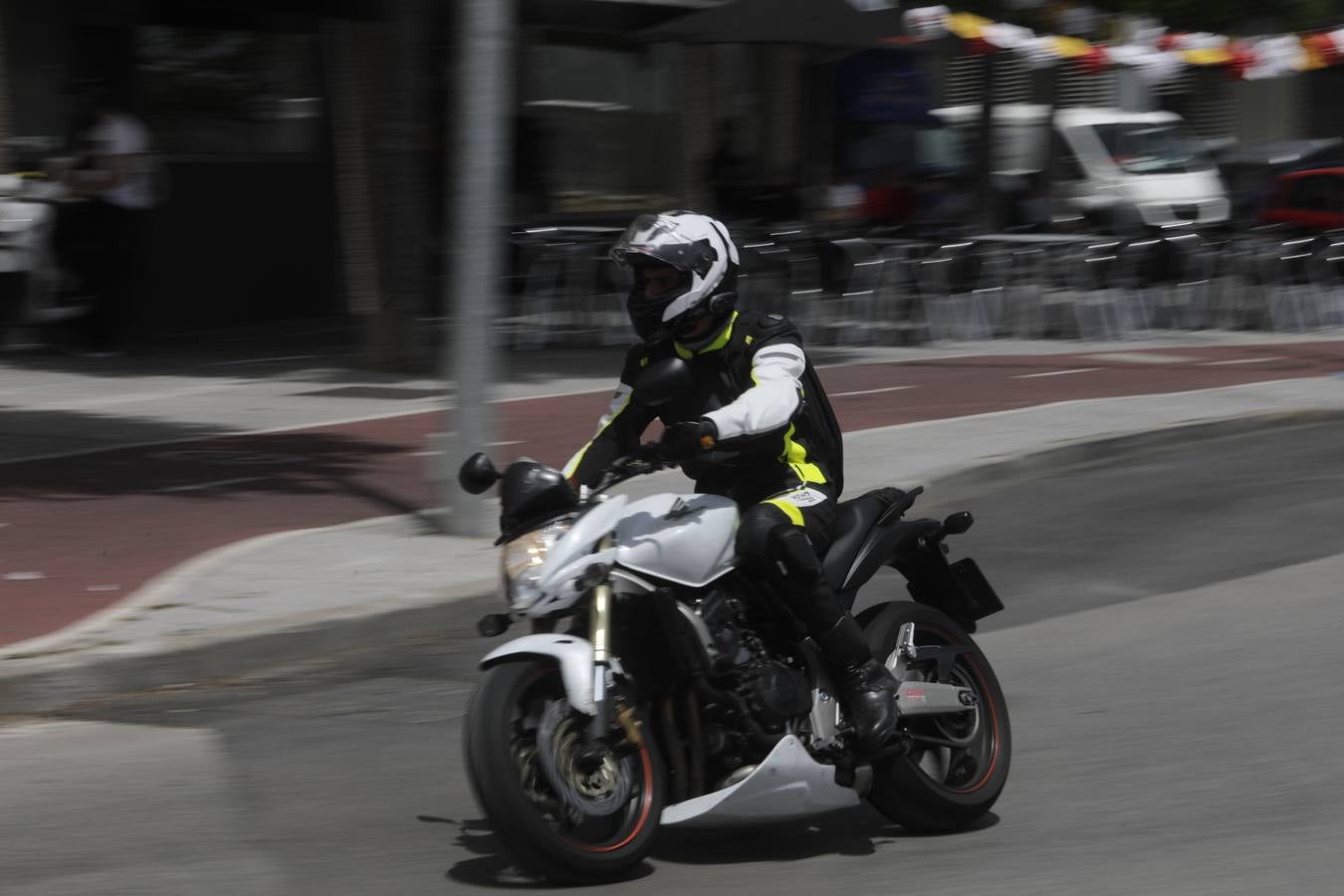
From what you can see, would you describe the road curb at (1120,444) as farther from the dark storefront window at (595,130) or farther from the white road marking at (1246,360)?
the dark storefront window at (595,130)

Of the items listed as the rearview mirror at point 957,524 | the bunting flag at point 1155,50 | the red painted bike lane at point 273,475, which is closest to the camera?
the rearview mirror at point 957,524

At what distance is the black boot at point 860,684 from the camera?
16.9 ft

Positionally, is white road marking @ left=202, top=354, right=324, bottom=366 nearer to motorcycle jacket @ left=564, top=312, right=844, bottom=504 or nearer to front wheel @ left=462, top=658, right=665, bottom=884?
motorcycle jacket @ left=564, top=312, right=844, bottom=504

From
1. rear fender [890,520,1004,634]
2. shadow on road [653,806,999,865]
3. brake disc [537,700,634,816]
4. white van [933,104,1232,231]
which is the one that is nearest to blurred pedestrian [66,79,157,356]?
rear fender [890,520,1004,634]

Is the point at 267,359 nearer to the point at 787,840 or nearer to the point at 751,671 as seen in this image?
the point at 787,840

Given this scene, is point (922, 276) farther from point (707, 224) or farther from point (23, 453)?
point (707, 224)

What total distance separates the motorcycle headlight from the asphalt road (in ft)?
2.37

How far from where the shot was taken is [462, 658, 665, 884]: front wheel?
15.1ft

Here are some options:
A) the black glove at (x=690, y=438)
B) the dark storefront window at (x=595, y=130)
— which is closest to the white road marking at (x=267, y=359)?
the dark storefront window at (x=595, y=130)

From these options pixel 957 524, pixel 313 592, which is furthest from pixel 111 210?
pixel 957 524

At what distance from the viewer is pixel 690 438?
15.5 feet

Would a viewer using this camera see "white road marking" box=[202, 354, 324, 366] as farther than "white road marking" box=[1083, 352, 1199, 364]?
No

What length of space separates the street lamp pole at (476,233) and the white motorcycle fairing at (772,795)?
15.2 feet

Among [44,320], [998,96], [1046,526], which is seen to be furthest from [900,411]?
[998,96]
